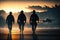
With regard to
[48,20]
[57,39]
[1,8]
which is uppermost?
[1,8]

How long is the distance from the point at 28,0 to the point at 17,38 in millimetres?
3706

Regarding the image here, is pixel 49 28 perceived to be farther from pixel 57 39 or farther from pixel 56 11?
pixel 57 39

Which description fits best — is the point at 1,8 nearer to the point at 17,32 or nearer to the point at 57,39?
the point at 17,32

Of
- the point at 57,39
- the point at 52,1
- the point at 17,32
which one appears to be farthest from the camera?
the point at 52,1

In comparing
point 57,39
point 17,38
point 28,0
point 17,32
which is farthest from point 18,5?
point 57,39

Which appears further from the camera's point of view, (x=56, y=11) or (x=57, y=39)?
A: (x=56, y=11)

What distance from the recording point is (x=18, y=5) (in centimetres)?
1403

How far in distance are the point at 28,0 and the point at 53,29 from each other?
8.82ft

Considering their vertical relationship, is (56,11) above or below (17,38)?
above

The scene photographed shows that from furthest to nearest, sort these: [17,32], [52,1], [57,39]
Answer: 1. [52,1]
2. [17,32]
3. [57,39]

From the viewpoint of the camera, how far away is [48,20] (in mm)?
13945

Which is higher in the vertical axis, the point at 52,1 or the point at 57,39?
the point at 52,1

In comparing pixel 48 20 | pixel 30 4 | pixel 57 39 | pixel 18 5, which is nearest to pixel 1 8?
pixel 18 5

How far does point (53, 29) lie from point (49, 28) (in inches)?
11.5
